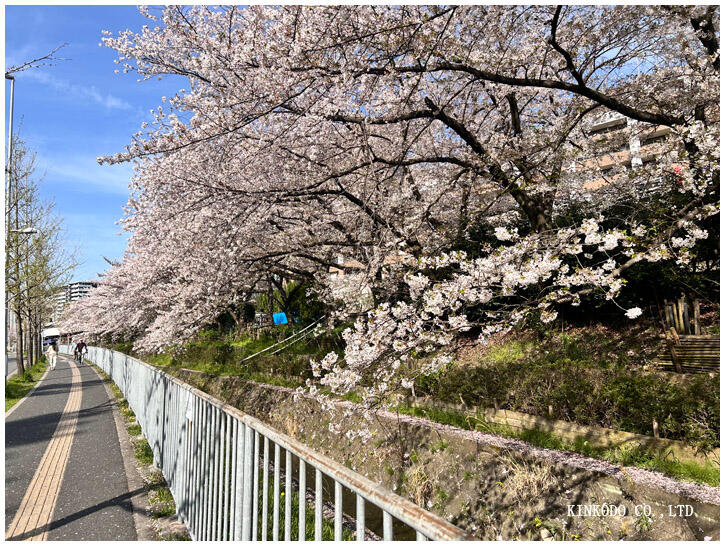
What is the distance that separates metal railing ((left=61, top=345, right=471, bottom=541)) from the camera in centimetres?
150

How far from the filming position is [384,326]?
4914 millimetres

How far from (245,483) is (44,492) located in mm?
4092

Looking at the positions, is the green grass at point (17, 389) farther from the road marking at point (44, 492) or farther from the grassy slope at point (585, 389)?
the grassy slope at point (585, 389)

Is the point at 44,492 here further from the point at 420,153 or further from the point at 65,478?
the point at 420,153

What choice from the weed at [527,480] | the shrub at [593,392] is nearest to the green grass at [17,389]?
the shrub at [593,392]

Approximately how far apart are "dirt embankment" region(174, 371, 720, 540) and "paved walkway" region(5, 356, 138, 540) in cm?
285

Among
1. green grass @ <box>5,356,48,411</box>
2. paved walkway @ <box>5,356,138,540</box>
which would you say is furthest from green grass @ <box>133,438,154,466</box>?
green grass @ <box>5,356,48,411</box>

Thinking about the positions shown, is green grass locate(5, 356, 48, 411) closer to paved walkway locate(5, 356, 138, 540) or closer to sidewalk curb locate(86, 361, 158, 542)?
paved walkway locate(5, 356, 138, 540)

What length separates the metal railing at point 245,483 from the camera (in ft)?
4.92

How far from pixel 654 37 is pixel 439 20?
428 cm

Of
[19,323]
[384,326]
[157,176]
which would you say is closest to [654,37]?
[384,326]

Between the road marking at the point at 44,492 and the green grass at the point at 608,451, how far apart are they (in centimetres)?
462

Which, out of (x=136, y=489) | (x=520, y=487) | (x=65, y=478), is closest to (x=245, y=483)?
(x=520, y=487)

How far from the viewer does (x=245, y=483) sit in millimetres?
2652
